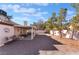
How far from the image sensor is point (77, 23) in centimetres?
412

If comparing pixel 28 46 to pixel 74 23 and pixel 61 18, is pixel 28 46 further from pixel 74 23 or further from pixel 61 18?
pixel 74 23

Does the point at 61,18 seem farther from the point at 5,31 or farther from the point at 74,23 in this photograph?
the point at 5,31

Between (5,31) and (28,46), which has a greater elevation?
(5,31)

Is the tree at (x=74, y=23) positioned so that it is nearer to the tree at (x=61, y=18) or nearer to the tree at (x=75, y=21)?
the tree at (x=75, y=21)

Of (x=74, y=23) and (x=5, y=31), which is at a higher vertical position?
(x=74, y=23)

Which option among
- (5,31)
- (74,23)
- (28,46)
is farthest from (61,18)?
(5,31)

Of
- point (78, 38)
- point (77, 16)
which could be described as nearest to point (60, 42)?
point (78, 38)

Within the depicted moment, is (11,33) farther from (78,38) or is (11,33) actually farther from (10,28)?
(78,38)

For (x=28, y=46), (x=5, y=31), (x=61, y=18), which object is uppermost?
(x=61, y=18)

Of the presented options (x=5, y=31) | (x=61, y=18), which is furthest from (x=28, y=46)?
(x=61, y=18)

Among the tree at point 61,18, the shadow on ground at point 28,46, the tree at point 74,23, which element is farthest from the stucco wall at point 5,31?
the tree at point 74,23

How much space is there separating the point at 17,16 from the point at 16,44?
0.57 metres

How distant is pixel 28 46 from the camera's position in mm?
4141

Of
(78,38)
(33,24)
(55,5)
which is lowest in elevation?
(78,38)
